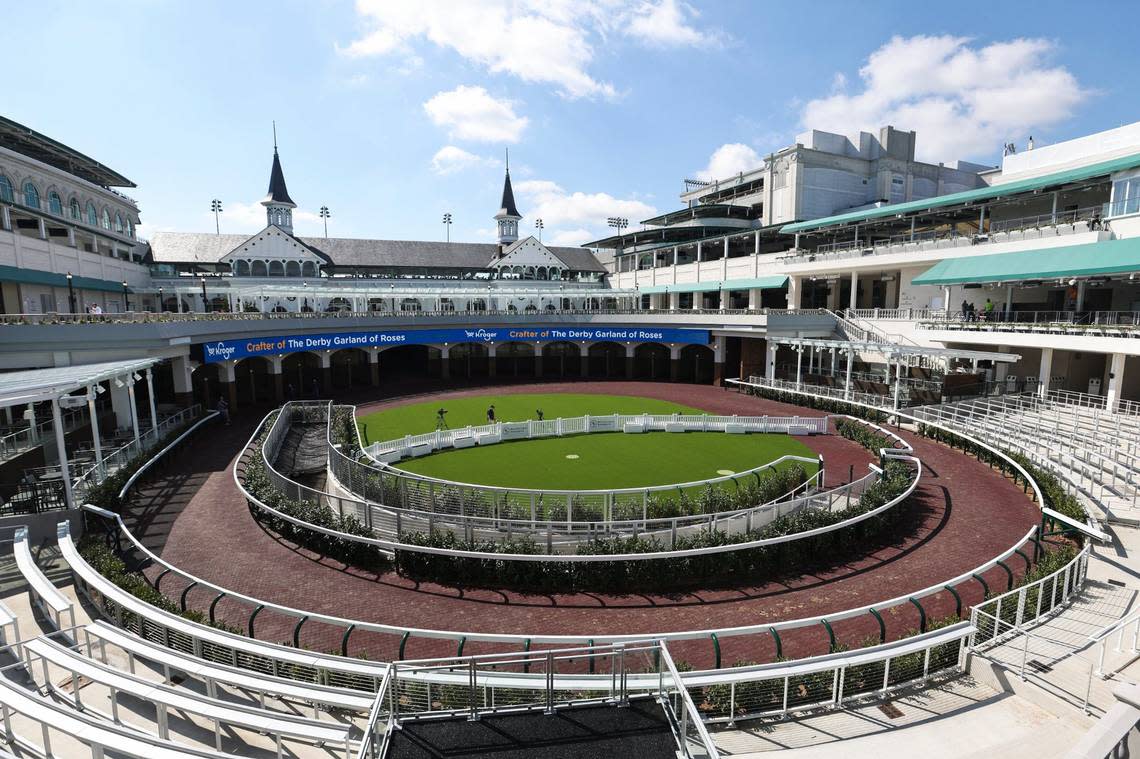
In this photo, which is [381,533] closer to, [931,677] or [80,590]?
[80,590]

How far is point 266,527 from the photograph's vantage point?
16250 millimetres

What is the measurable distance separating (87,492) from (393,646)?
11911 millimetres

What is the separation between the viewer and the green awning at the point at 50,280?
30156 mm

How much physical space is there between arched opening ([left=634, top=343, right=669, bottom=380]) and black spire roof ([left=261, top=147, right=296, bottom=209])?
149 ft

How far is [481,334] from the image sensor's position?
43500 mm

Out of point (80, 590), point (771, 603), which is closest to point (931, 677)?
point (771, 603)

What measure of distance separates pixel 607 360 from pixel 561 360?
3903 millimetres

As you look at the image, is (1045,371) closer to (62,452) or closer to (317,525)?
(317,525)

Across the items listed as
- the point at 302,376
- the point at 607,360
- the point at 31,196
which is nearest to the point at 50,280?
the point at 31,196

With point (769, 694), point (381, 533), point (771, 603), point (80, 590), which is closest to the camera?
point (769, 694)

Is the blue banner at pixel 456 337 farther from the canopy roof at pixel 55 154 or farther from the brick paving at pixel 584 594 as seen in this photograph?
the canopy roof at pixel 55 154

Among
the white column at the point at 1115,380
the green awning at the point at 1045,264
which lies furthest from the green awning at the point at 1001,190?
the white column at the point at 1115,380

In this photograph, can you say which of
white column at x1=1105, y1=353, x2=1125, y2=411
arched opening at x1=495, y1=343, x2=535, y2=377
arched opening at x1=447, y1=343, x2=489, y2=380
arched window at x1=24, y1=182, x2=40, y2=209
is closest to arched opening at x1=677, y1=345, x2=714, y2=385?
arched opening at x1=495, y1=343, x2=535, y2=377

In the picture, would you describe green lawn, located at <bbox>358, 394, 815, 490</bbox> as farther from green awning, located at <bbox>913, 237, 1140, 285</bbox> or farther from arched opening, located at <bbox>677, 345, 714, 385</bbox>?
arched opening, located at <bbox>677, 345, 714, 385</bbox>
